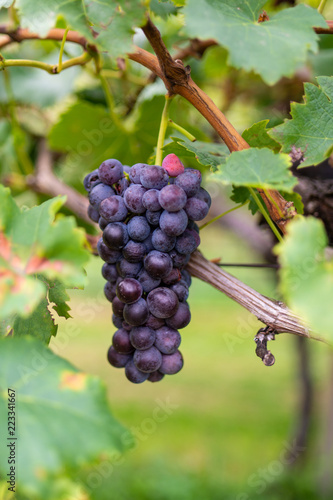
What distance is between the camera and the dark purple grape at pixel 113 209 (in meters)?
0.73

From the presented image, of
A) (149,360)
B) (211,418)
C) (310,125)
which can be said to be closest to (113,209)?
(149,360)

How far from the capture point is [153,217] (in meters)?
0.73

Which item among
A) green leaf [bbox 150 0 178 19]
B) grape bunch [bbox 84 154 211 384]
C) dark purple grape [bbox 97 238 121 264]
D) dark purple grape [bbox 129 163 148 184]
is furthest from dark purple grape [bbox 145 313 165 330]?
green leaf [bbox 150 0 178 19]

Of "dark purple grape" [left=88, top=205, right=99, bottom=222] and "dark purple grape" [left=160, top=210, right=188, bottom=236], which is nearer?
"dark purple grape" [left=160, top=210, right=188, bottom=236]

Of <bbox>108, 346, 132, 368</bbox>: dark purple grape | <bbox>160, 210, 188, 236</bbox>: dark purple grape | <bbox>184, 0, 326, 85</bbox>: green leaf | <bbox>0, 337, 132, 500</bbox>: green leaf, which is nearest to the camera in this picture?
<bbox>0, 337, 132, 500</bbox>: green leaf

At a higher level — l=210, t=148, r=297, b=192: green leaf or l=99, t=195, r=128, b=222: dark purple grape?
l=210, t=148, r=297, b=192: green leaf

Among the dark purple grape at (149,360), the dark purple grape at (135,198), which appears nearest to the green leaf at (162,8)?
the dark purple grape at (135,198)

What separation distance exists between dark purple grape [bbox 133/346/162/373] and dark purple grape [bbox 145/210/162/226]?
0.20 metres

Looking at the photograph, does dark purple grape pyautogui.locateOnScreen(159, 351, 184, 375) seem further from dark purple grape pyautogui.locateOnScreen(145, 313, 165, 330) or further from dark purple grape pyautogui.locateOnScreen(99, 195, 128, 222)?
dark purple grape pyautogui.locateOnScreen(99, 195, 128, 222)

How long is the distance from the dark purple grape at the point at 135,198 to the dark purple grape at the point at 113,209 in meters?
0.01

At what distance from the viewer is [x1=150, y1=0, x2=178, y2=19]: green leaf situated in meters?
0.91

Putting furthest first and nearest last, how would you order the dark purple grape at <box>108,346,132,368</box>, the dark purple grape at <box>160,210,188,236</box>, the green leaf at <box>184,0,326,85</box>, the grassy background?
the grassy background
the dark purple grape at <box>108,346,132,368</box>
the dark purple grape at <box>160,210,188,236</box>
the green leaf at <box>184,0,326,85</box>

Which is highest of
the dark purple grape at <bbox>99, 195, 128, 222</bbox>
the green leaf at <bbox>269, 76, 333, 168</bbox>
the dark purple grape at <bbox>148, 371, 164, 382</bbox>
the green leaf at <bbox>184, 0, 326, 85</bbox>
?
the green leaf at <bbox>184, 0, 326, 85</bbox>

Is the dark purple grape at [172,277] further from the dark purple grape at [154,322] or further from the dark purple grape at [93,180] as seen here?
the dark purple grape at [93,180]
